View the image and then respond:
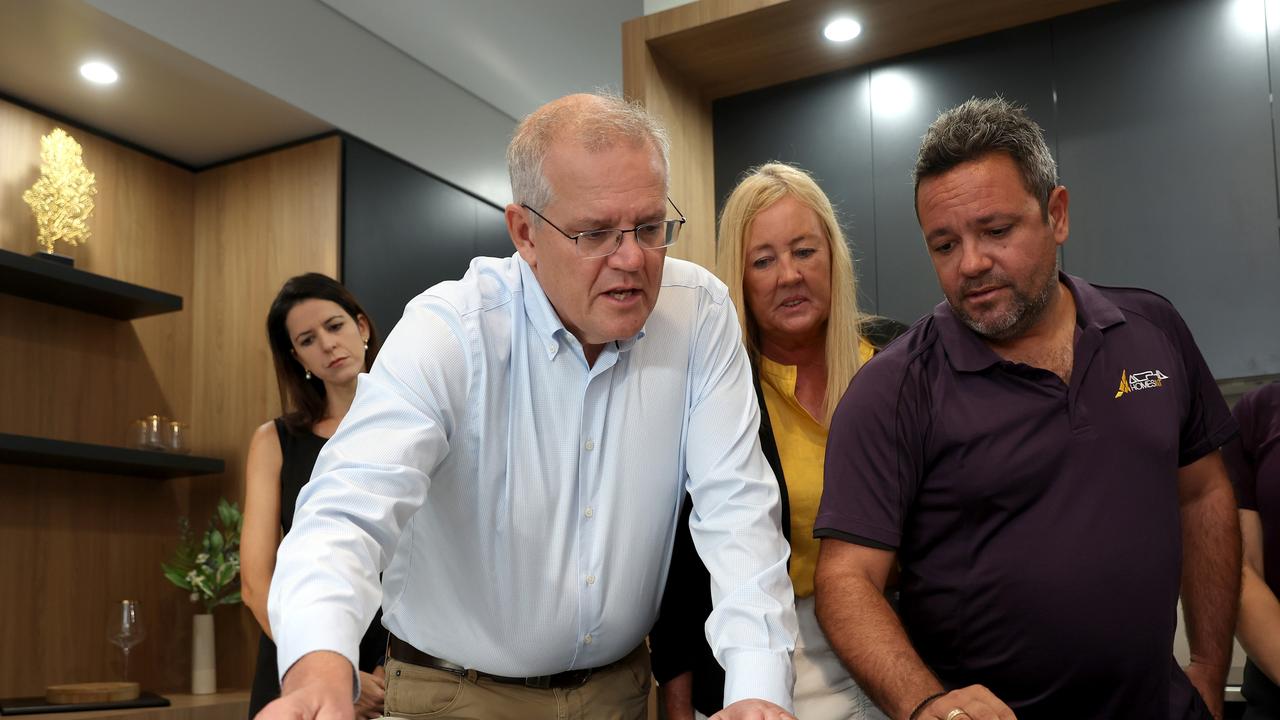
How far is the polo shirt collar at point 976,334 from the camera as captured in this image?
149cm

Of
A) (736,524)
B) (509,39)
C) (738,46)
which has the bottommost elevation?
(736,524)

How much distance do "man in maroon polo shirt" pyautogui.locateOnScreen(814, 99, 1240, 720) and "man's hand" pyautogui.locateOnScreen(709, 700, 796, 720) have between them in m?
0.20

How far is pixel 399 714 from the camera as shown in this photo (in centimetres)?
148

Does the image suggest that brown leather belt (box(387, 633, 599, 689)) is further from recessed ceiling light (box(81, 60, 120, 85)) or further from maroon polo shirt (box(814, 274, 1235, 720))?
recessed ceiling light (box(81, 60, 120, 85))

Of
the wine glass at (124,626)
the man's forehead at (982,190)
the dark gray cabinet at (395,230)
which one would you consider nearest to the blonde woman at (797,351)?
the man's forehead at (982,190)

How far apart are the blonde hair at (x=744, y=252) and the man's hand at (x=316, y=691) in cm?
104

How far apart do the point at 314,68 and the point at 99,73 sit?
0.77 m

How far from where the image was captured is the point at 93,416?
424 centimetres

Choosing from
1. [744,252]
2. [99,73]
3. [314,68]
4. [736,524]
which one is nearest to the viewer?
[736,524]

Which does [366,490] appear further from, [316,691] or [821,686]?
[821,686]

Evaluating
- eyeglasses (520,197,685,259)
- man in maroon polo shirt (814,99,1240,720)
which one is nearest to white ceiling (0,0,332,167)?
eyeglasses (520,197,685,259)

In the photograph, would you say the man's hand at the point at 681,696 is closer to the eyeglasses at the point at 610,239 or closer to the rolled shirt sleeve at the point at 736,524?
the rolled shirt sleeve at the point at 736,524

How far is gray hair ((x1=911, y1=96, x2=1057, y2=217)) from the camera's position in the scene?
149 centimetres

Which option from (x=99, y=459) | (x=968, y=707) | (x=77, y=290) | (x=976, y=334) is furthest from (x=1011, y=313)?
(x=77, y=290)
